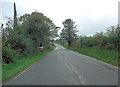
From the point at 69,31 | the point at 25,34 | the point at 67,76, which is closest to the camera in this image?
the point at 67,76

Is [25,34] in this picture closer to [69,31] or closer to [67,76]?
[67,76]

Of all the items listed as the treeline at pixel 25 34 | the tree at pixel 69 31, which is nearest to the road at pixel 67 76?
the treeline at pixel 25 34

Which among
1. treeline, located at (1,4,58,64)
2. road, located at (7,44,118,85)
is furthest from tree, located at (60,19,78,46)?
road, located at (7,44,118,85)

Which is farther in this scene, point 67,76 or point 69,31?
point 69,31

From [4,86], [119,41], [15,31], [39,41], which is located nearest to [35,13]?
[39,41]

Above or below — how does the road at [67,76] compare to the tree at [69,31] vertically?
below

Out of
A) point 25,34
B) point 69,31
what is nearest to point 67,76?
point 25,34

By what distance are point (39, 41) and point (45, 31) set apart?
91.8 inches

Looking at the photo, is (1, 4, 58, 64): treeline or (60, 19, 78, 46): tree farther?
(60, 19, 78, 46): tree

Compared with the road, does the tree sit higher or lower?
higher

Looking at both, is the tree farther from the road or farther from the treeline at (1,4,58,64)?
the road

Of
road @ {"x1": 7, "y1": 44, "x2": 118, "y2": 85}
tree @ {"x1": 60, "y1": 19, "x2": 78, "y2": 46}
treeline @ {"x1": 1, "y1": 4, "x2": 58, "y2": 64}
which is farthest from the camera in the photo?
tree @ {"x1": 60, "y1": 19, "x2": 78, "y2": 46}

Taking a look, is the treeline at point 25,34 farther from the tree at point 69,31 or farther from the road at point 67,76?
the tree at point 69,31

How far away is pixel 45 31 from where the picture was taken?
2356 centimetres
